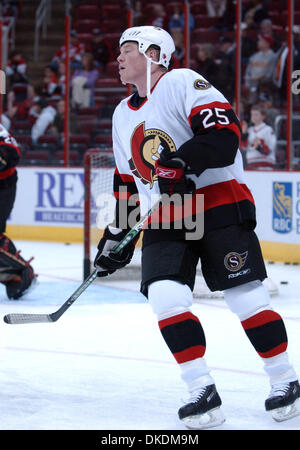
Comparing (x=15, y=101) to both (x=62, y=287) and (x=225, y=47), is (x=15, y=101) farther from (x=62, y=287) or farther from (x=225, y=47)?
(x=62, y=287)

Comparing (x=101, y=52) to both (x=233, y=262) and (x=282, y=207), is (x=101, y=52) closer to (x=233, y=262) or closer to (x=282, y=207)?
(x=282, y=207)

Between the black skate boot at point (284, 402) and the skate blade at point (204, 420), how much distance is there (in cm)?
16

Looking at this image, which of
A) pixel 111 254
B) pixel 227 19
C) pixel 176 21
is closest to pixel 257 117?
pixel 227 19

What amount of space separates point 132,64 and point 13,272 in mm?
2740

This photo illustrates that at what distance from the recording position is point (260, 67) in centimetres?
871

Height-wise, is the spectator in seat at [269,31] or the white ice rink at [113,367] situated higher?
the spectator in seat at [269,31]

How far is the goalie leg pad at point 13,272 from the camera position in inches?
209

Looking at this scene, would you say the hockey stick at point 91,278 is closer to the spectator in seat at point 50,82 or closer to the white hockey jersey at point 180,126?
the white hockey jersey at point 180,126

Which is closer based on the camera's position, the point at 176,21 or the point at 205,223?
the point at 205,223

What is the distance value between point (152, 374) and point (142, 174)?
2.94 feet

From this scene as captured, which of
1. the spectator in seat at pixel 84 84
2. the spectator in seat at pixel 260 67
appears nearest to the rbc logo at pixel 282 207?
the spectator in seat at pixel 260 67

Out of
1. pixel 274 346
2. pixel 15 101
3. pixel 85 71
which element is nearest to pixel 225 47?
pixel 85 71

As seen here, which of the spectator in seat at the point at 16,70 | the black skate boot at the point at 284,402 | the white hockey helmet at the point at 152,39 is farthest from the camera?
the spectator in seat at the point at 16,70

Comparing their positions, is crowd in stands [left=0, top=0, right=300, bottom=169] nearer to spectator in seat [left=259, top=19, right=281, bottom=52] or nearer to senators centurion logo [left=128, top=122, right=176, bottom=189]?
spectator in seat [left=259, top=19, right=281, bottom=52]
